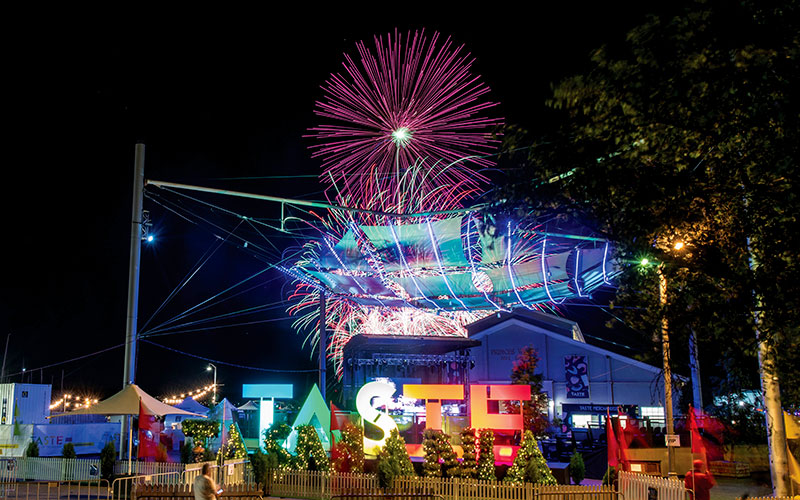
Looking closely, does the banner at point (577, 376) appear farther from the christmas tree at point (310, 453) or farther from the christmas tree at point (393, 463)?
the christmas tree at point (393, 463)

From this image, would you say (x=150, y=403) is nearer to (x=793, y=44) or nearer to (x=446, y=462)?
(x=446, y=462)

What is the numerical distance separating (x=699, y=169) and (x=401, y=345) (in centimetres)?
2868

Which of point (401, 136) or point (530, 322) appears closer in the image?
point (401, 136)

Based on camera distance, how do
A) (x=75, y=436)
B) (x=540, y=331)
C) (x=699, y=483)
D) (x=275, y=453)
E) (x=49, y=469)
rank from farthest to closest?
(x=540, y=331), (x=75, y=436), (x=49, y=469), (x=275, y=453), (x=699, y=483)

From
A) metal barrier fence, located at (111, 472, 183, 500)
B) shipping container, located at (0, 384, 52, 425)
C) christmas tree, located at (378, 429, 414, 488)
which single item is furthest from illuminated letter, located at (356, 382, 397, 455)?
shipping container, located at (0, 384, 52, 425)

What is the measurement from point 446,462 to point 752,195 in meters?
12.9

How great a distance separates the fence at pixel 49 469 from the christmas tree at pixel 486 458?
41.1ft

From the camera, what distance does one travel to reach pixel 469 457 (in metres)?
18.9

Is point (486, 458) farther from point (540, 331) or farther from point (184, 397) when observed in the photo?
point (184, 397)

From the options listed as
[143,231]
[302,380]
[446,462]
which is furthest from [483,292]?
[302,380]

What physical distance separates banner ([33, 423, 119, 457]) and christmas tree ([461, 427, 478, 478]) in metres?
18.7

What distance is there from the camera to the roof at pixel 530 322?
42531 mm

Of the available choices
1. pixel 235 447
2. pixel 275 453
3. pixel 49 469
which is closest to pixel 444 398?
pixel 275 453

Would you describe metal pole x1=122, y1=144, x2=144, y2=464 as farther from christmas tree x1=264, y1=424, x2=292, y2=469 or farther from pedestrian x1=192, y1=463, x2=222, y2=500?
pedestrian x1=192, y1=463, x2=222, y2=500
